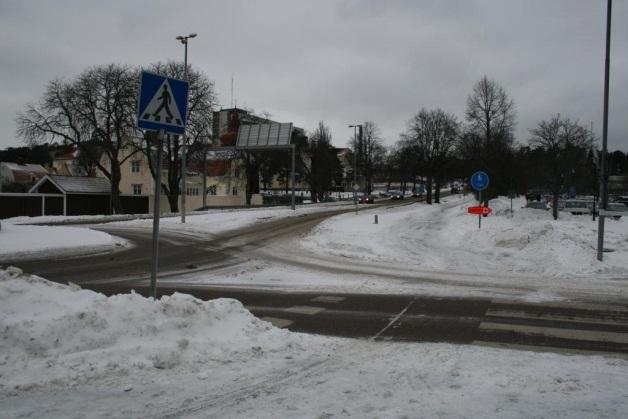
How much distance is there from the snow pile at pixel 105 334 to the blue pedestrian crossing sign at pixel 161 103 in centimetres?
229

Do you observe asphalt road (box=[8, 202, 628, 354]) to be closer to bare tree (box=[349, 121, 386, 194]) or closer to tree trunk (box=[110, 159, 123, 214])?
tree trunk (box=[110, 159, 123, 214])

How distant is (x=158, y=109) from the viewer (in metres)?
6.78

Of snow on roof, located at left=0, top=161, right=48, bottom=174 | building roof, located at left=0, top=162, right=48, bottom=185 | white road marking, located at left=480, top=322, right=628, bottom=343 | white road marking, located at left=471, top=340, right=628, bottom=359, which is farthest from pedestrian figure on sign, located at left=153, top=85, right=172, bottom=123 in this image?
building roof, located at left=0, top=162, right=48, bottom=185

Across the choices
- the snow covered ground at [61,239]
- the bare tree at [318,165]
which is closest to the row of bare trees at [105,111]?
the snow covered ground at [61,239]

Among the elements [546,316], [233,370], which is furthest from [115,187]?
[233,370]

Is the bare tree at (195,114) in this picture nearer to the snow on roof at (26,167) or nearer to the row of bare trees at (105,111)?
the row of bare trees at (105,111)

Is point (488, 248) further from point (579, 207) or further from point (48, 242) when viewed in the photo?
point (579, 207)

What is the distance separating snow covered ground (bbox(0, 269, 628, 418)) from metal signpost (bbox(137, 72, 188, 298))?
3.78 ft

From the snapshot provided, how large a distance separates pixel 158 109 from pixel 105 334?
2967 millimetres

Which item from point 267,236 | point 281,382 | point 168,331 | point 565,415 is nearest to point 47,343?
point 168,331

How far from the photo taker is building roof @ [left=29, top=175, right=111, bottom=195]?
48312 millimetres

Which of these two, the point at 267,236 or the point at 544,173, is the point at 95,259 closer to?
the point at 267,236

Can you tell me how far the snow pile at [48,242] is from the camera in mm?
16067

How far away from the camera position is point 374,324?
7762 millimetres
